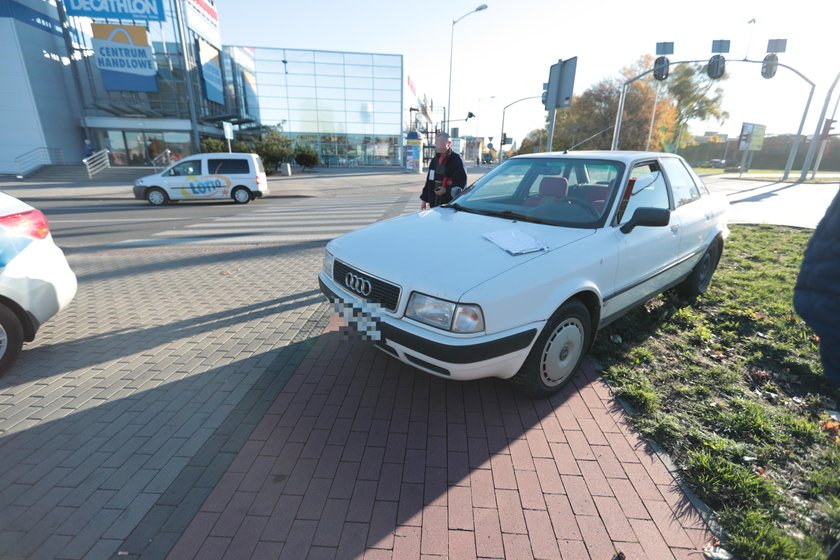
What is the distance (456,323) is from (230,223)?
10323 mm

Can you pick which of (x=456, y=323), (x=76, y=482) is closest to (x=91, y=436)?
(x=76, y=482)

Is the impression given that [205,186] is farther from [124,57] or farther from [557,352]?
[124,57]

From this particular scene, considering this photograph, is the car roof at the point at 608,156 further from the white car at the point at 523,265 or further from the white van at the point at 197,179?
the white van at the point at 197,179

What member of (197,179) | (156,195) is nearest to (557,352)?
(197,179)

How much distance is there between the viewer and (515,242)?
9.25ft

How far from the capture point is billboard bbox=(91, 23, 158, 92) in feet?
86.2

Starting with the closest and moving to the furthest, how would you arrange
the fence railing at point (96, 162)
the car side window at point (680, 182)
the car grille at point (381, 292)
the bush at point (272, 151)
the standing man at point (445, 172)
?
the car grille at point (381, 292) → the car side window at point (680, 182) → the standing man at point (445, 172) → the fence railing at point (96, 162) → the bush at point (272, 151)

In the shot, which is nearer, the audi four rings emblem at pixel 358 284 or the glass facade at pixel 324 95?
the audi four rings emblem at pixel 358 284

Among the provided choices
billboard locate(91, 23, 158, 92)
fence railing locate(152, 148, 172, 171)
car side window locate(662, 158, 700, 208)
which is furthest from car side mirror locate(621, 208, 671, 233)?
billboard locate(91, 23, 158, 92)

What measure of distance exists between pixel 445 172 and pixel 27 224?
4470mm

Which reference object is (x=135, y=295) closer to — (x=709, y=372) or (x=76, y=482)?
(x=76, y=482)

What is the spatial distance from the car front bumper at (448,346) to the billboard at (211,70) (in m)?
36.5

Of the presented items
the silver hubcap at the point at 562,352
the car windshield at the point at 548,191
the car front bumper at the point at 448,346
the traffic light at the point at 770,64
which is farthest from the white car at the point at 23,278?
the traffic light at the point at 770,64

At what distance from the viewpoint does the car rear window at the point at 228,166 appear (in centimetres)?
1452
